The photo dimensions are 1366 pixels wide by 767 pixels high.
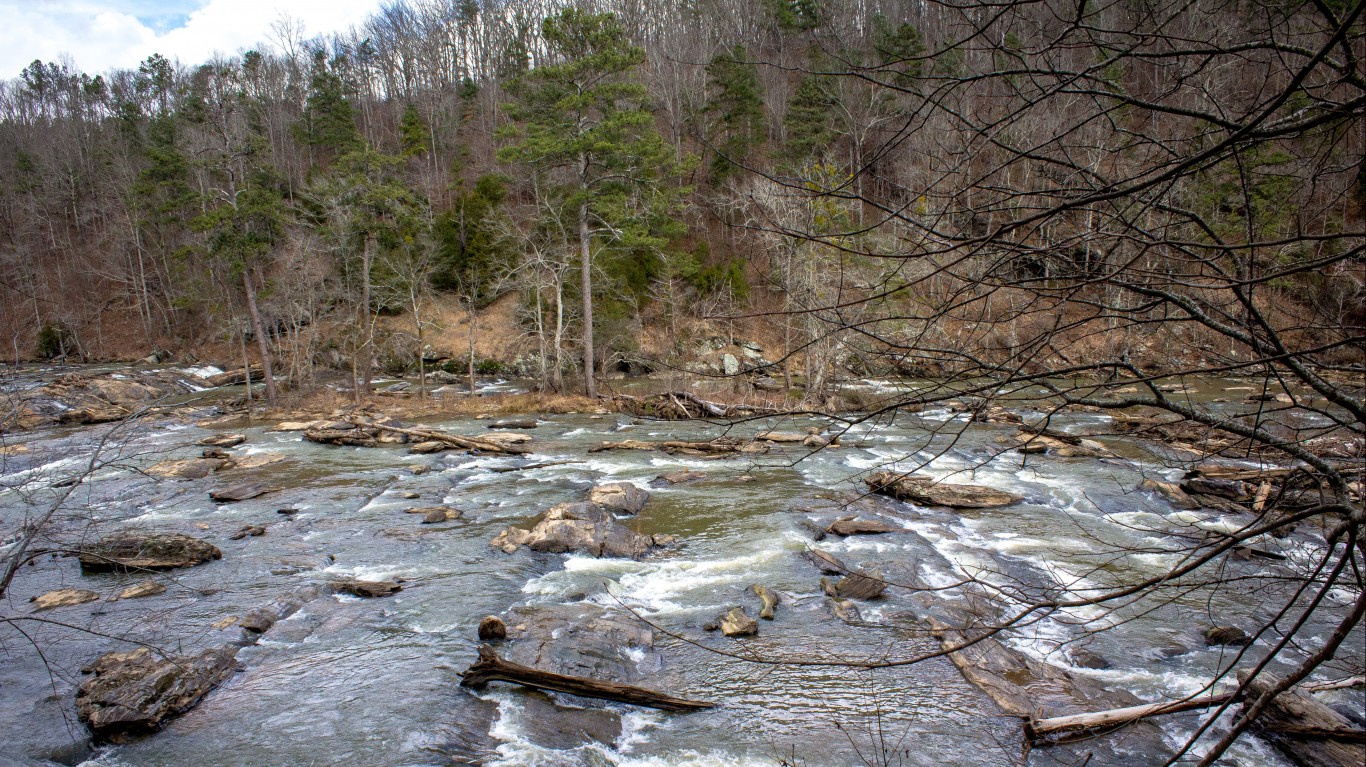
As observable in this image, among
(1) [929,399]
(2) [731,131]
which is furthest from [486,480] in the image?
(2) [731,131]

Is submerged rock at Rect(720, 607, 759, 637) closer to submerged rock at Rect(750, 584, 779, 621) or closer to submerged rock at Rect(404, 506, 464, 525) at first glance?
submerged rock at Rect(750, 584, 779, 621)

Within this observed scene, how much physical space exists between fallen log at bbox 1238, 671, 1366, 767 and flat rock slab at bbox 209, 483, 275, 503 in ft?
47.2

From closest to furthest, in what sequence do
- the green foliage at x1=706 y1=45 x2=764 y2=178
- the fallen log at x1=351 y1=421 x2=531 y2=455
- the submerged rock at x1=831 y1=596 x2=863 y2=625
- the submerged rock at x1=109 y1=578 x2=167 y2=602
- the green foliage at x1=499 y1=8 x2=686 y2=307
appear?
the submerged rock at x1=831 y1=596 x2=863 y2=625
the submerged rock at x1=109 y1=578 x2=167 y2=602
the fallen log at x1=351 y1=421 x2=531 y2=455
the green foliage at x1=499 y1=8 x2=686 y2=307
the green foliage at x1=706 y1=45 x2=764 y2=178

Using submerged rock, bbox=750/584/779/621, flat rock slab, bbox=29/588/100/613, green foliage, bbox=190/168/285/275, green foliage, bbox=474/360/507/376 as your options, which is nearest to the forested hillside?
green foliage, bbox=190/168/285/275

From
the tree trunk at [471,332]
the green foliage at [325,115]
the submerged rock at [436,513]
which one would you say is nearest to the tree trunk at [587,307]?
the tree trunk at [471,332]

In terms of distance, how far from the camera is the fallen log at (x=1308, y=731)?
5.38 metres

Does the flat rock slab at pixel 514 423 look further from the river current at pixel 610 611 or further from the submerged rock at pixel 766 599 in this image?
the submerged rock at pixel 766 599

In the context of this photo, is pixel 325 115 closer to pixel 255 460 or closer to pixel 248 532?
pixel 255 460

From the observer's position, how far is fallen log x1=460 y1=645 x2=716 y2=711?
6.55 meters

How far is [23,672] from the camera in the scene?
7238mm

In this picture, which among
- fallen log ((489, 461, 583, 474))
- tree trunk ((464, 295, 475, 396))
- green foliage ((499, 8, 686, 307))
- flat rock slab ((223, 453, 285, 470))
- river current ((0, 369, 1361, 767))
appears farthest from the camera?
tree trunk ((464, 295, 475, 396))

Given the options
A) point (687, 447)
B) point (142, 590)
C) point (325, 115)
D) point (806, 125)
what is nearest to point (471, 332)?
point (687, 447)

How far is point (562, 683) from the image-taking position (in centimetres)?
670

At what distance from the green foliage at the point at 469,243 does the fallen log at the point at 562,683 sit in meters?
29.5
